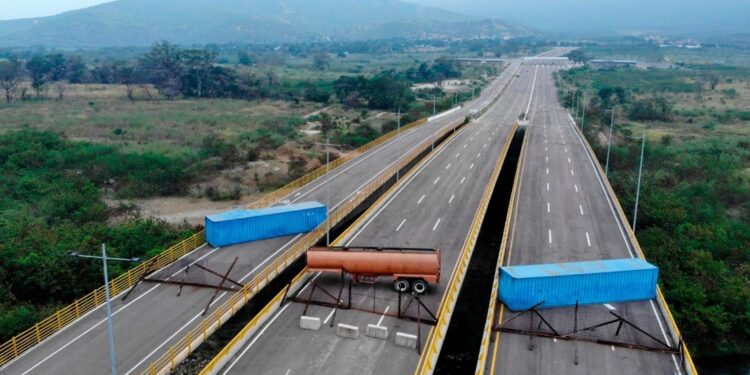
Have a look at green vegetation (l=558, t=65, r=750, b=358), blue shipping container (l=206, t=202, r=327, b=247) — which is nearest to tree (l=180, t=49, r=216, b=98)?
green vegetation (l=558, t=65, r=750, b=358)

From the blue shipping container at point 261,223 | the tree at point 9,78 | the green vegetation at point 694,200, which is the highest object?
the tree at point 9,78

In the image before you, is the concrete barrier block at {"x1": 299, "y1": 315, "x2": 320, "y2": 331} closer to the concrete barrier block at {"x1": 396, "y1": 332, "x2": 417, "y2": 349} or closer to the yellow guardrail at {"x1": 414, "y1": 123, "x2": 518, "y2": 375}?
the concrete barrier block at {"x1": 396, "y1": 332, "x2": 417, "y2": 349}

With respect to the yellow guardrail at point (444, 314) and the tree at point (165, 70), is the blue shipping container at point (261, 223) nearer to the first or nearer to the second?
the yellow guardrail at point (444, 314)

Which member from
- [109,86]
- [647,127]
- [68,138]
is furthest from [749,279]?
[109,86]

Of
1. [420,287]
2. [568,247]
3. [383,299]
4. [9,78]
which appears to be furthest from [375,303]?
[9,78]

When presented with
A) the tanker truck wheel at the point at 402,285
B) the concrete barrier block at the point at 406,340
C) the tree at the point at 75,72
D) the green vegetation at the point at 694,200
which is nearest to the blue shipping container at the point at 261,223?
the tanker truck wheel at the point at 402,285

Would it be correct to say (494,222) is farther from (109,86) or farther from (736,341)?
(109,86)

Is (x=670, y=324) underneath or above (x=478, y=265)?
above
